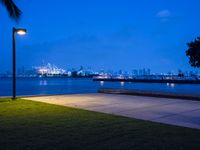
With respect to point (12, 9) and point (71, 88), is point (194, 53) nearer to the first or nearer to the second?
point (12, 9)

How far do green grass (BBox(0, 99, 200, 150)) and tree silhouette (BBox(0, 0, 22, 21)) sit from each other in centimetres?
781

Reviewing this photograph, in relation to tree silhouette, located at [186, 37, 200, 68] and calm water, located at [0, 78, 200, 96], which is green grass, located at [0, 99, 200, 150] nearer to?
tree silhouette, located at [186, 37, 200, 68]

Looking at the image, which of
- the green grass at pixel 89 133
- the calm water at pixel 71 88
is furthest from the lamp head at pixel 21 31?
the calm water at pixel 71 88

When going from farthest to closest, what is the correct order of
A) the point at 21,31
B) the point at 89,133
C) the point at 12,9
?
the point at 12,9 → the point at 21,31 → the point at 89,133

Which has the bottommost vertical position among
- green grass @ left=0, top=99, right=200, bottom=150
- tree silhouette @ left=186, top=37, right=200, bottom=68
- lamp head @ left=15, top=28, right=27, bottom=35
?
green grass @ left=0, top=99, right=200, bottom=150

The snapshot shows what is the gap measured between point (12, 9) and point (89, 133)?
10.7 m

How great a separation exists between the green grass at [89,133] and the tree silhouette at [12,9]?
7811mm

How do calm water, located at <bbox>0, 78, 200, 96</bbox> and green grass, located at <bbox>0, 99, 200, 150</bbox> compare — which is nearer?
green grass, located at <bbox>0, 99, 200, 150</bbox>

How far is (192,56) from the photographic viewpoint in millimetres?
15414

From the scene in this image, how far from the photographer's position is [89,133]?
6.71 m

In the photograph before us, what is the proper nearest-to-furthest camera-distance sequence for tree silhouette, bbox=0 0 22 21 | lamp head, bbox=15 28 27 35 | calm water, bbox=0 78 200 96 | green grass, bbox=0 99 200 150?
green grass, bbox=0 99 200 150 < lamp head, bbox=15 28 27 35 < tree silhouette, bbox=0 0 22 21 < calm water, bbox=0 78 200 96

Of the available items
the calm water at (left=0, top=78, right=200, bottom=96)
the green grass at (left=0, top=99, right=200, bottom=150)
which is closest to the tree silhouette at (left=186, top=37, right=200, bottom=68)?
the green grass at (left=0, top=99, right=200, bottom=150)

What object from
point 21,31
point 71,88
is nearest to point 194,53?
point 21,31

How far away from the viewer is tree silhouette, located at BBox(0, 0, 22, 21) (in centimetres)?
1507
